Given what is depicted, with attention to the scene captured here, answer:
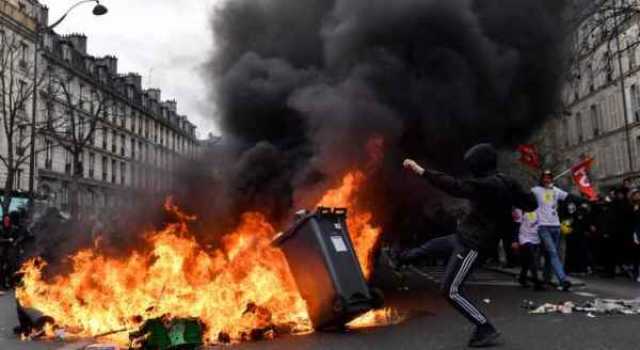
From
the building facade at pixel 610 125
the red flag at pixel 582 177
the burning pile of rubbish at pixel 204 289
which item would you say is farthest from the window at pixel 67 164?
the burning pile of rubbish at pixel 204 289

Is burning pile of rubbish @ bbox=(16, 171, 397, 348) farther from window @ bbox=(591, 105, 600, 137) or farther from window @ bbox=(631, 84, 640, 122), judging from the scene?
window @ bbox=(591, 105, 600, 137)

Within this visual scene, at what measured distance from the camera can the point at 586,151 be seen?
36469mm

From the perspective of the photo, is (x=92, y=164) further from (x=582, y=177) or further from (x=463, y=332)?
(x=463, y=332)

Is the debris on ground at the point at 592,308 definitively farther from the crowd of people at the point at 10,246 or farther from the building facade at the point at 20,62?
the building facade at the point at 20,62

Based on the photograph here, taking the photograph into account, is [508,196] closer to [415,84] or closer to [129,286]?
[415,84]

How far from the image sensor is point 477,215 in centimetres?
498

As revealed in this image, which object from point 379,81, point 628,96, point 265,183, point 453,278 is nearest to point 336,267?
point 453,278

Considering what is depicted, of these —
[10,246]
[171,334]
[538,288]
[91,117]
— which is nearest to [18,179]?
[91,117]

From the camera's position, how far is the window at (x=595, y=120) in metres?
35.7

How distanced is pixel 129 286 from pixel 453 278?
346 cm

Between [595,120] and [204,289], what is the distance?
3601 cm

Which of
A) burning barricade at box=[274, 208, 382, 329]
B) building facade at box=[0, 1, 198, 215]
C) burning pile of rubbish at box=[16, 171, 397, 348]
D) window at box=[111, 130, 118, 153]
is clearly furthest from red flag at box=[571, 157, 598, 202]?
window at box=[111, 130, 118, 153]

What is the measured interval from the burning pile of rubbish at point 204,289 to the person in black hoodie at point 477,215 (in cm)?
89

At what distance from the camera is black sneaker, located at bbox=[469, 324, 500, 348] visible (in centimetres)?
477
